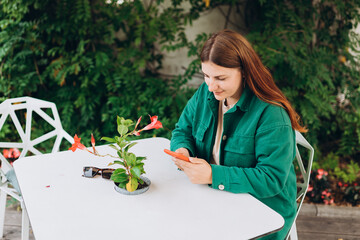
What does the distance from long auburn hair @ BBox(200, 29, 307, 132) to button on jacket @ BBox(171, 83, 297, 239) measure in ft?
0.17

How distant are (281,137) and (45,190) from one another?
40.8 inches

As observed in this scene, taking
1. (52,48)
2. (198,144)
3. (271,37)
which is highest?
(271,37)

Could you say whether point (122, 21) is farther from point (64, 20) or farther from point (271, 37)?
point (271, 37)

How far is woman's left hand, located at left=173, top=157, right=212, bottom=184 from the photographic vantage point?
1.27m

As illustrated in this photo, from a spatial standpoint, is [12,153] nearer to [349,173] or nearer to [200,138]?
[200,138]

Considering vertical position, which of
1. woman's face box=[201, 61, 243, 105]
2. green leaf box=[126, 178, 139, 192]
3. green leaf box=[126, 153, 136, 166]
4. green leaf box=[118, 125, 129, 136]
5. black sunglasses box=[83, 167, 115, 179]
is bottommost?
black sunglasses box=[83, 167, 115, 179]

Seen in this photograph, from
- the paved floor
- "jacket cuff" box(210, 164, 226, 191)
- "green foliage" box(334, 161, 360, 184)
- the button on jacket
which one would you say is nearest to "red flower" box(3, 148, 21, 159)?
the paved floor

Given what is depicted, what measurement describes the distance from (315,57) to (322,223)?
1.53 metres

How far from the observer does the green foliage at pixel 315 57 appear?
2.79 meters

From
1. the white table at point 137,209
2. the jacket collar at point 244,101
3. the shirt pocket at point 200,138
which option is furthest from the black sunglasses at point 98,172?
the jacket collar at point 244,101

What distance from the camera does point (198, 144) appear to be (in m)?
1.67

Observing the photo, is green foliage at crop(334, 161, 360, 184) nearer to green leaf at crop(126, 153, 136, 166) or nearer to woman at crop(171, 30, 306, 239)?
woman at crop(171, 30, 306, 239)

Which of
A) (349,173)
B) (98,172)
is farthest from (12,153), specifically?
(349,173)

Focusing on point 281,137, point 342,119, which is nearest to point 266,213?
point 281,137
